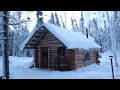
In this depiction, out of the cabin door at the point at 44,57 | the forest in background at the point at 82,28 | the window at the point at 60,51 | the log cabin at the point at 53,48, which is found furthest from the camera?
the cabin door at the point at 44,57

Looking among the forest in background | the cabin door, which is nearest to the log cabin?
the cabin door

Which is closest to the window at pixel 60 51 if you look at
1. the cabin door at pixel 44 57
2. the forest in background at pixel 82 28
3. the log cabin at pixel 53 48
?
the log cabin at pixel 53 48

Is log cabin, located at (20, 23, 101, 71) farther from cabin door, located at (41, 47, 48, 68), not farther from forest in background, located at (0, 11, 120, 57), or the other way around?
forest in background, located at (0, 11, 120, 57)

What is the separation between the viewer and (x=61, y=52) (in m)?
17.8

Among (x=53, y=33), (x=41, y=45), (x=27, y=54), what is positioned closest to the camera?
(x=53, y=33)

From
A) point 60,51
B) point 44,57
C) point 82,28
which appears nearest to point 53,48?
point 60,51

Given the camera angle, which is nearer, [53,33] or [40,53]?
[53,33]

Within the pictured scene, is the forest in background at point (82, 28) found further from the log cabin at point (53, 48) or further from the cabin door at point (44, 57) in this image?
the cabin door at point (44, 57)

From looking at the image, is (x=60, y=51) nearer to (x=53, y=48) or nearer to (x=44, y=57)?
(x=53, y=48)

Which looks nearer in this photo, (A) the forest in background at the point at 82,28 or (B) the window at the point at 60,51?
(A) the forest in background at the point at 82,28
